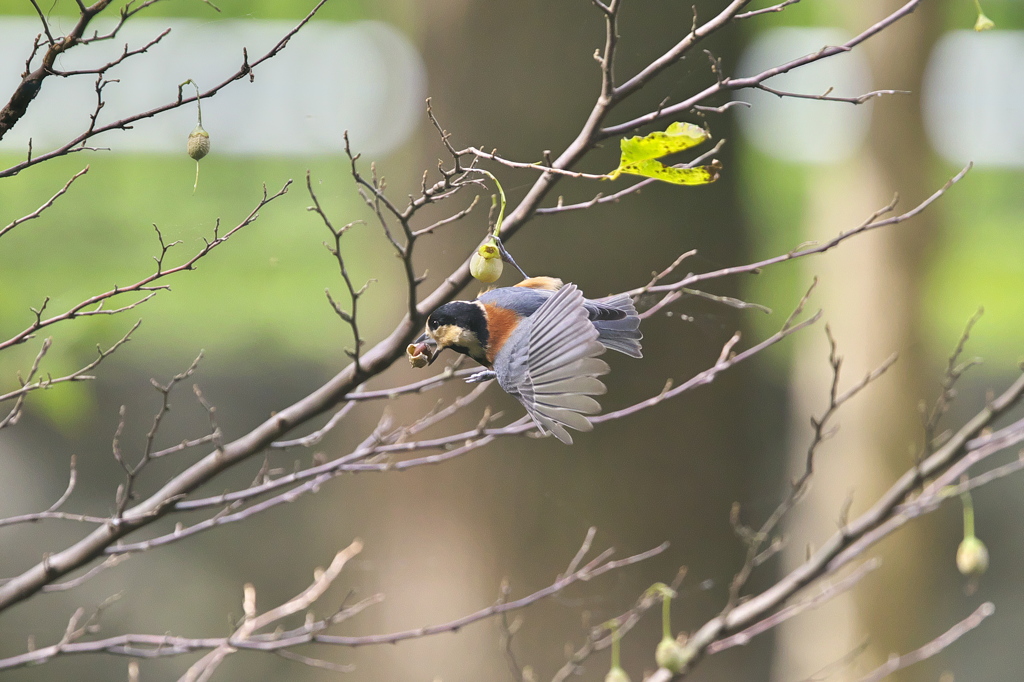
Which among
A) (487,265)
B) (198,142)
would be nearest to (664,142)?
(487,265)

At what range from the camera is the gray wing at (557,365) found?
1.24 ft

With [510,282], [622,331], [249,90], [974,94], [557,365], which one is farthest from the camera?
[974,94]

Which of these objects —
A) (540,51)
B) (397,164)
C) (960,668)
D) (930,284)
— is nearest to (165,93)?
(397,164)

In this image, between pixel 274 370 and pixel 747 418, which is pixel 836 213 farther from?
pixel 274 370

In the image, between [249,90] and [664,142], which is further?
[249,90]

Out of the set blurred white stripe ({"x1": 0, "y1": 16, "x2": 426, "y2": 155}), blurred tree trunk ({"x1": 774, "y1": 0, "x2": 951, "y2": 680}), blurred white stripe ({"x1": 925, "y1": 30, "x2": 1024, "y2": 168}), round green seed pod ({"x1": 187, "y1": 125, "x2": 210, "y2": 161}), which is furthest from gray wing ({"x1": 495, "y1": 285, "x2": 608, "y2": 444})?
blurred white stripe ({"x1": 925, "y1": 30, "x2": 1024, "y2": 168})

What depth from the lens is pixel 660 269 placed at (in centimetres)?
103

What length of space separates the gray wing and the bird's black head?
0.01 metres

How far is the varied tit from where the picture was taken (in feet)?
1.25

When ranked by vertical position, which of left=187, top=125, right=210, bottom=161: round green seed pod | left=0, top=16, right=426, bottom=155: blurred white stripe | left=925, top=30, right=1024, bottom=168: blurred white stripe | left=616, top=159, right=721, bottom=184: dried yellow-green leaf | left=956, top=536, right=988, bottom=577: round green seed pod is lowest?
left=956, top=536, right=988, bottom=577: round green seed pod

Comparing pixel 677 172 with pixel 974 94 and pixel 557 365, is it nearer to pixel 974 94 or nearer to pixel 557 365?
pixel 557 365

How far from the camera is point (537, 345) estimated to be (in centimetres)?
41

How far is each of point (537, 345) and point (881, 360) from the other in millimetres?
2199

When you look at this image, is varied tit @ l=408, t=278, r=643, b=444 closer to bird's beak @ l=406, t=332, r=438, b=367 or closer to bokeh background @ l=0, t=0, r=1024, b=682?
bird's beak @ l=406, t=332, r=438, b=367
